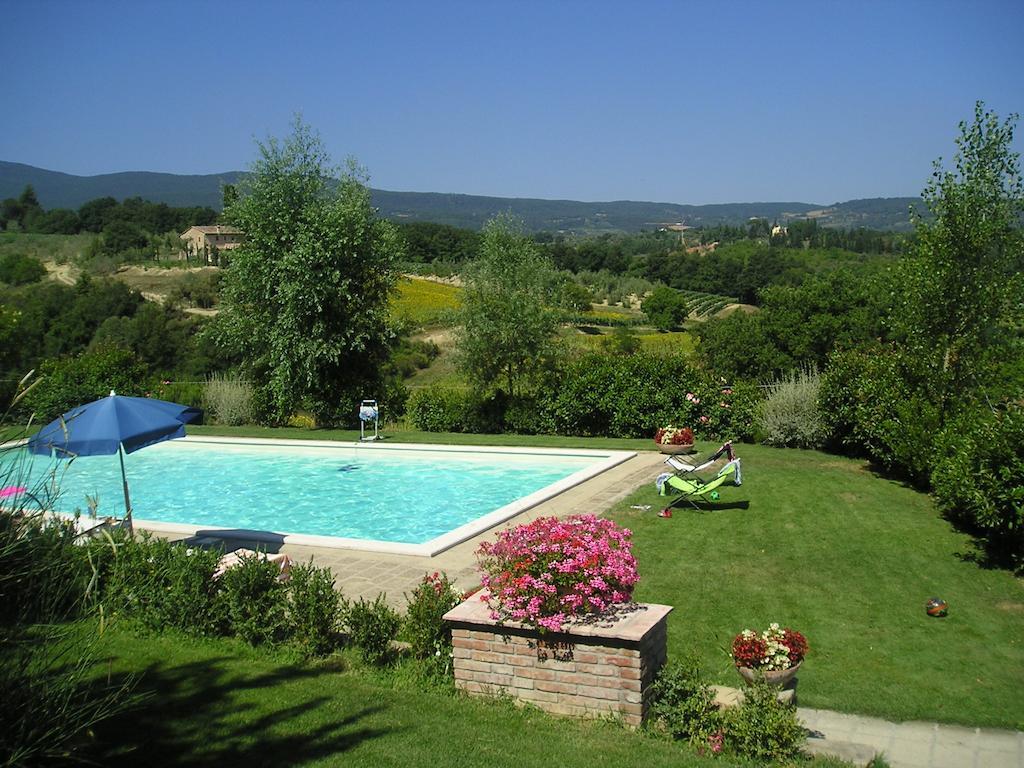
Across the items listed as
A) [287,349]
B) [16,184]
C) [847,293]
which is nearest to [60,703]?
[287,349]

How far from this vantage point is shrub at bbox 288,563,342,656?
Answer: 6590 mm

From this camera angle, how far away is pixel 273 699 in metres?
5.55

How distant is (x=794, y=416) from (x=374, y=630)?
1204cm

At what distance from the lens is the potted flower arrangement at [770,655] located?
538cm

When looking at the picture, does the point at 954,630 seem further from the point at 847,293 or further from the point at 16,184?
the point at 16,184

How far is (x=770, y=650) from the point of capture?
5.44m

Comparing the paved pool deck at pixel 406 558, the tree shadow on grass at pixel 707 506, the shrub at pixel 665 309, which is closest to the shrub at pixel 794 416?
the paved pool deck at pixel 406 558

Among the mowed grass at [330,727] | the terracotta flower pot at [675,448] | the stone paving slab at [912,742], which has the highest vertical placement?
the mowed grass at [330,727]

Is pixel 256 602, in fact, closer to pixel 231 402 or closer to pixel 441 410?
pixel 441 410

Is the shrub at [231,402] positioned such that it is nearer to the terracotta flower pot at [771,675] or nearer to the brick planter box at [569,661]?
the brick planter box at [569,661]

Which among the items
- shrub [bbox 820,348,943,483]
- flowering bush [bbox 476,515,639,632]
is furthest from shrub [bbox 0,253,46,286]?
flowering bush [bbox 476,515,639,632]

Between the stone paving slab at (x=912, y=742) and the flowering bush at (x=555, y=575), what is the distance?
1.56 m

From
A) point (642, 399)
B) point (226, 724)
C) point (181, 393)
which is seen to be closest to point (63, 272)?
point (181, 393)

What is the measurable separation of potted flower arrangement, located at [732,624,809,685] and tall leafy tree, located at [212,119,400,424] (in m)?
17.1
